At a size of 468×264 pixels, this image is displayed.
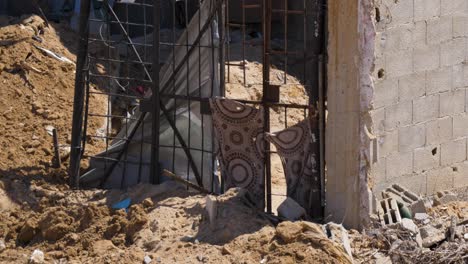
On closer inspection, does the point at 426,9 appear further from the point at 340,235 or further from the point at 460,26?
the point at 340,235

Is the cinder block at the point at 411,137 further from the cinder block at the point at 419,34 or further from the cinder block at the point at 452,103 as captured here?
the cinder block at the point at 419,34

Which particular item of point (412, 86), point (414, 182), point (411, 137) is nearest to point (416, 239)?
point (414, 182)

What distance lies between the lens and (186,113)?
11062 millimetres

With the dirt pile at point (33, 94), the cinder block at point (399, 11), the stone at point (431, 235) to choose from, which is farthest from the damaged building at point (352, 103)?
the dirt pile at point (33, 94)

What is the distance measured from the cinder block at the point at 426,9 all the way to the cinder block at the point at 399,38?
0.45 feet

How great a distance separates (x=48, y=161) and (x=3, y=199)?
110 cm

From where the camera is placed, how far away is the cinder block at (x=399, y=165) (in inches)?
385

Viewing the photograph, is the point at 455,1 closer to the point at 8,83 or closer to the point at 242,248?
the point at 242,248

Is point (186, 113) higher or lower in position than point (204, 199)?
higher

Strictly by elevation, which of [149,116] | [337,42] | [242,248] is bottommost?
[242,248]

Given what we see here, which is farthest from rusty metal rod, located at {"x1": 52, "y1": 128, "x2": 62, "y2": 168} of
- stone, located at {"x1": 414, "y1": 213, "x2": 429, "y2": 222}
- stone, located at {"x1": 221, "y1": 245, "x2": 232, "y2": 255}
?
stone, located at {"x1": 414, "y1": 213, "x2": 429, "y2": 222}

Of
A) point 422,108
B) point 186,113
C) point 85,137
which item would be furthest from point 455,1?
point 85,137

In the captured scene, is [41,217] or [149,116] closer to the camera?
[41,217]

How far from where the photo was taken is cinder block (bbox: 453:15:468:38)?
10188mm
